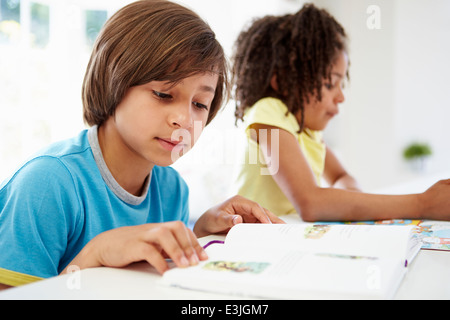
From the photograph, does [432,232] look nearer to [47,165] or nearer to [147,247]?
[147,247]

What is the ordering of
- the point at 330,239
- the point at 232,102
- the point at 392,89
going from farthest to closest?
1. the point at 392,89
2. the point at 232,102
3. the point at 330,239

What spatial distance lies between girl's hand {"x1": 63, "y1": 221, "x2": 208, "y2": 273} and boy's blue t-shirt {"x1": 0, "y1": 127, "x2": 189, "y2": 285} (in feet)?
0.35

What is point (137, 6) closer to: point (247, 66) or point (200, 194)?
point (247, 66)

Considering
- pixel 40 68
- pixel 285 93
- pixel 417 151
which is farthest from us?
pixel 417 151

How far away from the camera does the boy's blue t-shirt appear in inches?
23.9

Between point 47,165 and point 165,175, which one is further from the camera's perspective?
point 165,175

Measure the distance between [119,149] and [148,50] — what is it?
186mm

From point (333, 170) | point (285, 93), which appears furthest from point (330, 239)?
point (333, 170)

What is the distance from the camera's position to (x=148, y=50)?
75 centimetres

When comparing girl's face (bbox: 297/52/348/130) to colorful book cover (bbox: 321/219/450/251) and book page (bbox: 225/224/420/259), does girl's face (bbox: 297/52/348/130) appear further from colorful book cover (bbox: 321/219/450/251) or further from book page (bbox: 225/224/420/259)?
book page (bbox: 225/224/420/259)

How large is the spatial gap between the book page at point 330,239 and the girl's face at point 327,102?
60 cm

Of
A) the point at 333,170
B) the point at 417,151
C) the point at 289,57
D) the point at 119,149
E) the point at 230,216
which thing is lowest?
the point at 417,151

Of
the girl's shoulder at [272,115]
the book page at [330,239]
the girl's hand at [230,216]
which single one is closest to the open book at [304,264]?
the book page at [330,239]

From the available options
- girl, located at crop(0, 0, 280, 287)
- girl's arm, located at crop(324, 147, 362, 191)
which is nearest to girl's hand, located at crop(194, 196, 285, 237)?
girl, located at crop(0, 0, 280, 287)
